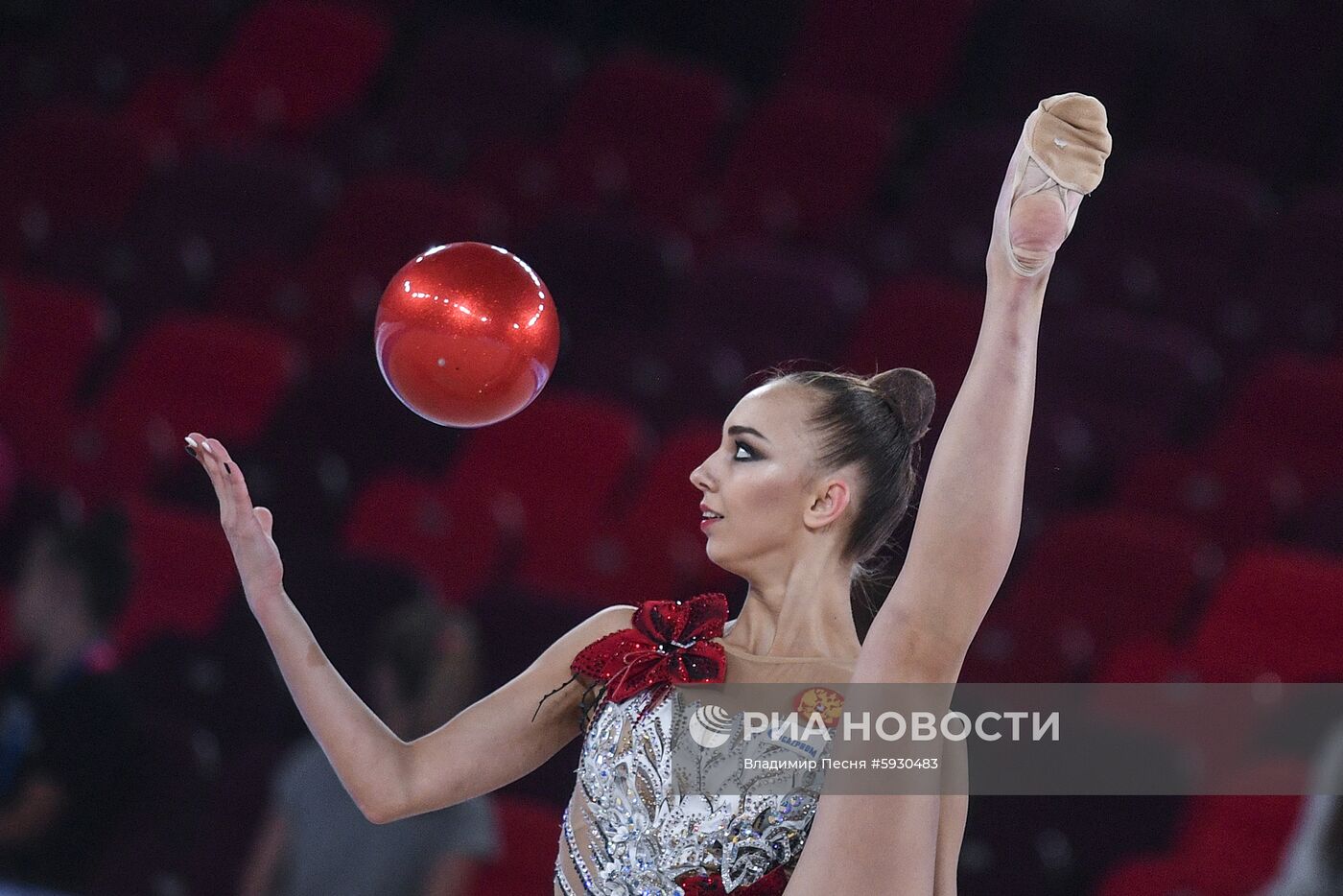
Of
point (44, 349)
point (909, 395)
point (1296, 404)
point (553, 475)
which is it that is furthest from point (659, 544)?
point (909, 395)

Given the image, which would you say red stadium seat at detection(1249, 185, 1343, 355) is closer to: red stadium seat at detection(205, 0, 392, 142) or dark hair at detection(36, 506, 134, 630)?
→ dark hair at detection(36, 506, 134, 630)

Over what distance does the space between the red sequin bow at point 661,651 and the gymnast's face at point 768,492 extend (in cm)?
7

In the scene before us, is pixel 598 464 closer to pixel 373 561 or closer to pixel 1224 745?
pixel 373 561

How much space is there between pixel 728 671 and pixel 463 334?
480 millimetres

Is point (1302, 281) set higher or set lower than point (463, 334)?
higher

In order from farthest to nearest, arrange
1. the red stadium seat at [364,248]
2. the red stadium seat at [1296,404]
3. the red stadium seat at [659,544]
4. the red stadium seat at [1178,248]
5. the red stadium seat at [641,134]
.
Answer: the red stadium seat at [641,134] < the red stadium seat at [364,248] < the red stadium seat at [1178,248] < the red stadium seat at [1296,404] < the red stadium seat at [659,544]

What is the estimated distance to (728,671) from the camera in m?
1.97

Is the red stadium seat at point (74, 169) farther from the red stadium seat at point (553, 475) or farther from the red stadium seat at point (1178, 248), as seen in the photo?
the red stadium seat at point (1178, 248)

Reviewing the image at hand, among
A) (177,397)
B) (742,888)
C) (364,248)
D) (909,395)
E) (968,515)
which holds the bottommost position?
(742,888)

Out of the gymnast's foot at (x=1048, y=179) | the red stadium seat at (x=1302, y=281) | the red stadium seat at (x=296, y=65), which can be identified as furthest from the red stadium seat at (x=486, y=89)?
the gymnast's foot at (x=1048, y=179)

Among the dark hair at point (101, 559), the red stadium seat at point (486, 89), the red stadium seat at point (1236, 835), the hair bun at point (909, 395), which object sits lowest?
the hair bun at point (909, 395)

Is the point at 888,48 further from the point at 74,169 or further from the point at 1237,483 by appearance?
the point at 74,169

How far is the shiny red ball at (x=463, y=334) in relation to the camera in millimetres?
1896

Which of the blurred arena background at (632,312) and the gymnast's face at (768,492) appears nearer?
the gymnast's face at (768,492)
